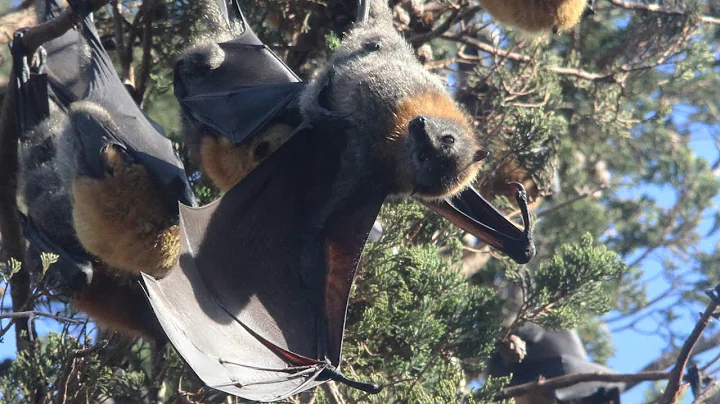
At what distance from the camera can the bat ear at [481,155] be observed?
4.47m

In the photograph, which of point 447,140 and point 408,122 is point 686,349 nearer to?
point 447,140

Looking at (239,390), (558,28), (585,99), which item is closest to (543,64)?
(558,28)

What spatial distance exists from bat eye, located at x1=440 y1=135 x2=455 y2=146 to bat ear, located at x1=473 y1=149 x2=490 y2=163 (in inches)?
6.2

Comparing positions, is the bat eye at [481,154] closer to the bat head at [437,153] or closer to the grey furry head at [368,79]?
the bat head at [437,153]

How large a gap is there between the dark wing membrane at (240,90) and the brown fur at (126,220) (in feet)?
1.61

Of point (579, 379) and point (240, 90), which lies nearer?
point (240, 90)

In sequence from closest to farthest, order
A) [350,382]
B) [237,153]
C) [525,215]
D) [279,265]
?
[350,382] → [525,215] → [279,265] → [237,153]

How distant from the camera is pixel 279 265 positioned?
16.1ft

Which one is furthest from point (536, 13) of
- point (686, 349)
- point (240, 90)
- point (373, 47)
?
point (686, 349)

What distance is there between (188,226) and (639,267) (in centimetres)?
603

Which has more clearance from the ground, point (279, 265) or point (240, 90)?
point (240, 90)

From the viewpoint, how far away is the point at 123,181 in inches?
198

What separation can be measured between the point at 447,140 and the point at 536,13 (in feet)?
5.37

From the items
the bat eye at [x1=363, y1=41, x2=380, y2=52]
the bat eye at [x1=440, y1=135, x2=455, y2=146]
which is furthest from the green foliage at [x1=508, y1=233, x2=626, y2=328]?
the bat eye at [x1=363, y1=41, x2=380, y2=52]
